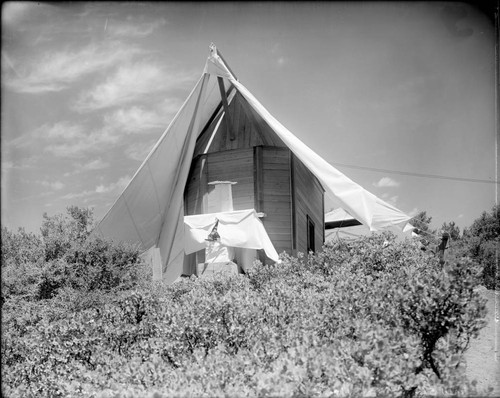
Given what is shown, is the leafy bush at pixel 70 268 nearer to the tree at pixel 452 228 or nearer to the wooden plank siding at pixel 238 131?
the wooden plank siding at pixel 238 131

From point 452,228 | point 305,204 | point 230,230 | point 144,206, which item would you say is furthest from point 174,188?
point 452,228

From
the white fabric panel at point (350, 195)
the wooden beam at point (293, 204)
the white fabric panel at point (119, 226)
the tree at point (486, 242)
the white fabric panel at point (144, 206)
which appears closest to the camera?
the white fabric panel at point (350, 195)

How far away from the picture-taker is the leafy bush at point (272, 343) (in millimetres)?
3307

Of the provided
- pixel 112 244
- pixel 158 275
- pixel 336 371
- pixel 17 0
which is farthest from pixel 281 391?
pixel 158 275

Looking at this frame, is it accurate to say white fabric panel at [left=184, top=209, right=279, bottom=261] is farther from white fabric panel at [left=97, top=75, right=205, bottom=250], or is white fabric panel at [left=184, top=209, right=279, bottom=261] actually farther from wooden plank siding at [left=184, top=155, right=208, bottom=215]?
wooden plank siding at [left=184, top=155, right=208, bottom=215]

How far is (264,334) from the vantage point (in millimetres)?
4312

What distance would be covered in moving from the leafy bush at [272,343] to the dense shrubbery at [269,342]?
0.04ft

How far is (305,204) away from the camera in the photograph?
13562mm

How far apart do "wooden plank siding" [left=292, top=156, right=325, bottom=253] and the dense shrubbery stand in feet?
16.5

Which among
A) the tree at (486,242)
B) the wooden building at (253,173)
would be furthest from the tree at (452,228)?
the wooden building at (253,173)

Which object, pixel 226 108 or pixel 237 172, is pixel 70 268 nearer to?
pixel 237 172

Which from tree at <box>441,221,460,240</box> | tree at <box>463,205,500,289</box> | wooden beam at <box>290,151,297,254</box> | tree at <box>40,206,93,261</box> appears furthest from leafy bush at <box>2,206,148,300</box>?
tree at <box>441,221,460,240</box>

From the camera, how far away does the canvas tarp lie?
10234 mm

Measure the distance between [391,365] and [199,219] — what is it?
813cm
